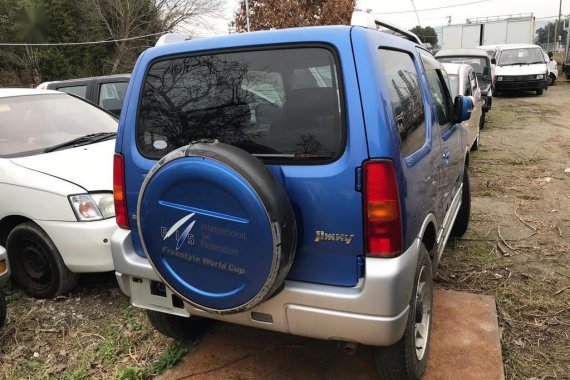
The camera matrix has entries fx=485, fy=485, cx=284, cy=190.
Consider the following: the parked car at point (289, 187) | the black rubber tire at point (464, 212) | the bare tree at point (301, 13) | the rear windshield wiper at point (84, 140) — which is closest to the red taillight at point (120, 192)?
the parked car at point (289, 187)

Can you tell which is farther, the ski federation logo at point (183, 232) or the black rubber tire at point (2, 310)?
the black rubber tire at point (2, 310)

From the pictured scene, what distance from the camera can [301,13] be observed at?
2133cm

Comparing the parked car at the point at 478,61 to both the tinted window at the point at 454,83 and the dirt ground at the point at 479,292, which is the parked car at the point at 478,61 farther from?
the dirt ground at the point at 479,292

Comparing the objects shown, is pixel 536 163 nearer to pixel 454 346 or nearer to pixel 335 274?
pixel 454 346

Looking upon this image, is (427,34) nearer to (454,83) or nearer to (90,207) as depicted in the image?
(454,83)

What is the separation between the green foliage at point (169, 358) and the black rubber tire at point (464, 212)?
3.02 m

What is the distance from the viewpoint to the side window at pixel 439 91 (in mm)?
3455

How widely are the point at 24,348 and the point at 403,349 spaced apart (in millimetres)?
2566

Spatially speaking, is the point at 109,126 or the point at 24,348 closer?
the point at 24,348

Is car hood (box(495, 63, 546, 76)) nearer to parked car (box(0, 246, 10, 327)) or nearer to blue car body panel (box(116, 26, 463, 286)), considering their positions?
blue car body panel (box(116, 26, 463, 286))

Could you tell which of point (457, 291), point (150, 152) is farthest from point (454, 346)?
→ point (150, 152)

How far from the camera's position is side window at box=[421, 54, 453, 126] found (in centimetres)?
346

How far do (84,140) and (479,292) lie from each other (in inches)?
143

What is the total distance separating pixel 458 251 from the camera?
4.57m
